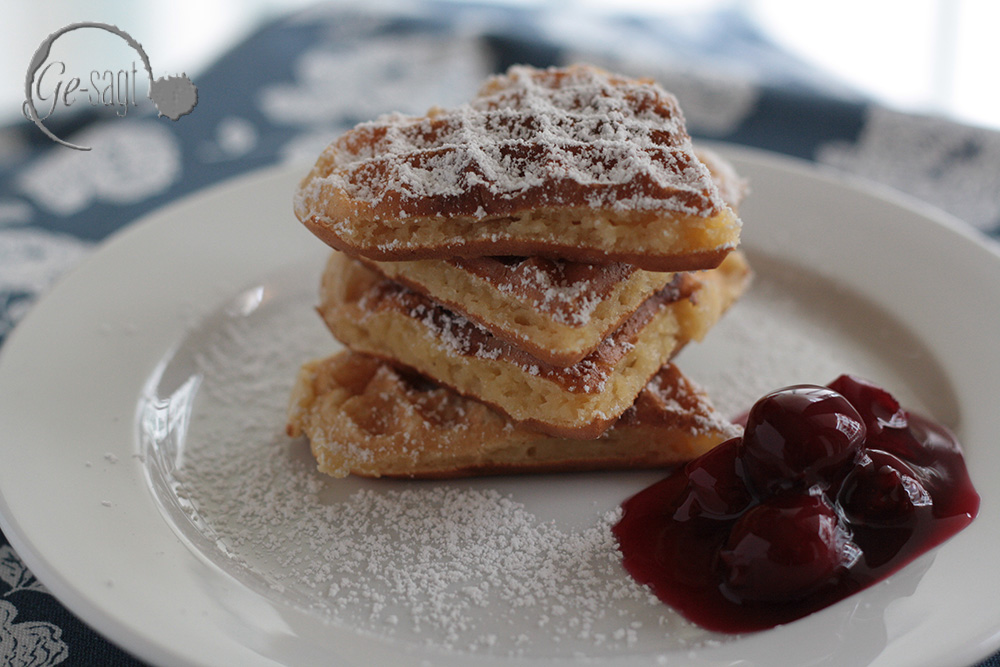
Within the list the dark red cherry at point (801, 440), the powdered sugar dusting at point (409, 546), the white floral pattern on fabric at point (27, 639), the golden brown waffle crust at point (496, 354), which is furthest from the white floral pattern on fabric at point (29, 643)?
the dark red cherry at point (801, 440)

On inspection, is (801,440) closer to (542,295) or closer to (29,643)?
(542,295)

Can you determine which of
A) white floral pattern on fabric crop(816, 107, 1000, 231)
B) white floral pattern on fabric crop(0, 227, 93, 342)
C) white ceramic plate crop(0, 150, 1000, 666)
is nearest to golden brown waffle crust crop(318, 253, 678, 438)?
white ceramic plate crop(0, 150, 1000, 666)

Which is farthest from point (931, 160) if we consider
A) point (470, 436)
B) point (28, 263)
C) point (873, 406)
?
point (28, 263)

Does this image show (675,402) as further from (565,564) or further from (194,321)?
(194,321)

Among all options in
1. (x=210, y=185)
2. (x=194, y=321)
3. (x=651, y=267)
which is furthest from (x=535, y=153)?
(x=210, y=185)

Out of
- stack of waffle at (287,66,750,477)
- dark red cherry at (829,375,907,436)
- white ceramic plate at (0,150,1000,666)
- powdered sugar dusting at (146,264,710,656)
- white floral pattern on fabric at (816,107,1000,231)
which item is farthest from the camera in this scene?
white floral pattern on fabric at (816,107,1000,231)

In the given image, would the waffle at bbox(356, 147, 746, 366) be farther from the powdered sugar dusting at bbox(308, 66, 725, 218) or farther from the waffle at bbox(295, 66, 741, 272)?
the powdered sugar dusting at bbox(308, 66, 725, 218)

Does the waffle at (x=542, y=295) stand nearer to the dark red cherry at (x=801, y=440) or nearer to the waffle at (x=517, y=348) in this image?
the waffle at (x=517, y=348)
